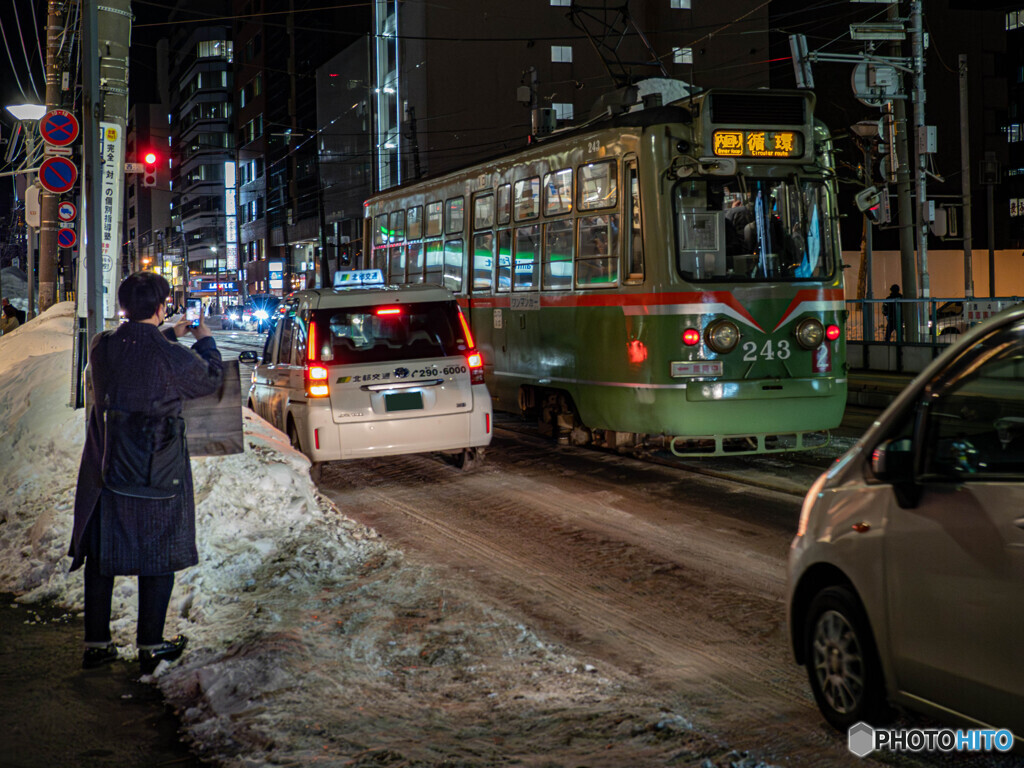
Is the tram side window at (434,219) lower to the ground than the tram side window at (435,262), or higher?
higher

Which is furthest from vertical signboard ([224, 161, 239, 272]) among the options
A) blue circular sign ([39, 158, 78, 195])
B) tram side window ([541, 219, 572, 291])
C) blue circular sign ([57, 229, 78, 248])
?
tram side window ([541, 219, 572, 291])

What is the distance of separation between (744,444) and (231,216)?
9771 centimetres

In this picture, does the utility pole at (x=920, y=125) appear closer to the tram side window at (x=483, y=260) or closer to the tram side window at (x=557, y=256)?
the tram side window at (x=483, y=260)

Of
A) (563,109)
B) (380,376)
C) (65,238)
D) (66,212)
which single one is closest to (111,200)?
(380,376)

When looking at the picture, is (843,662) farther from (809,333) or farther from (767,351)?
(809,333)

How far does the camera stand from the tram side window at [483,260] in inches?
584

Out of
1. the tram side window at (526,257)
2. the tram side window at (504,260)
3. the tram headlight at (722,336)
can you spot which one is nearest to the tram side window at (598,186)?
the tram side window at (526,257)

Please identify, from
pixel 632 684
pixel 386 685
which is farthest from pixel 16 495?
pixel 632 684

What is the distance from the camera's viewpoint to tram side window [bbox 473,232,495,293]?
48.6 feet

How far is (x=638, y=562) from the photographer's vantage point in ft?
25.3

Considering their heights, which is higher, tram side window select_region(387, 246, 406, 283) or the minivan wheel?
tram side window select_region(387, 246, 406, 283)

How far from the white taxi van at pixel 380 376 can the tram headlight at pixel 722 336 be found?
234 centimetres

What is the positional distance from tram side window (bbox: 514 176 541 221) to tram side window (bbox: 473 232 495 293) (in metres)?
0.89

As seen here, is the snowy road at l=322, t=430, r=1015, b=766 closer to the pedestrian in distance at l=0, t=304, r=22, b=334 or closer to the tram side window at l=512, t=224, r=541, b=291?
the tram side window at l=512, t=224, r=541, b=291
